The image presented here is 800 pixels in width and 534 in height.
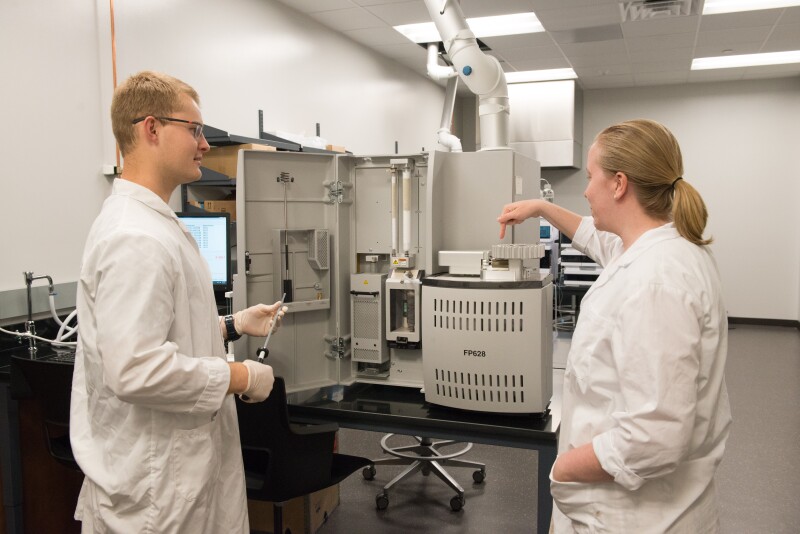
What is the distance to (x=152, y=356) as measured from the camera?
112 cm

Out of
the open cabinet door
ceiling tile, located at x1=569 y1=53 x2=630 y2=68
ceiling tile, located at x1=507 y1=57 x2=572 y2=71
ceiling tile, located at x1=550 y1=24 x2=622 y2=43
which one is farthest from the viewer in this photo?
ceiling tile, located at x1=507 y1=57 x2=572 y2=71

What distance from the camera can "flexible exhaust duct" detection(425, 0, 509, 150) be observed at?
2098mm

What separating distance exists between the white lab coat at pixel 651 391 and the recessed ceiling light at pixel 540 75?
5.99 m

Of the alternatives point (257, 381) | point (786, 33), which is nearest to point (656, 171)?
point (257, 381)

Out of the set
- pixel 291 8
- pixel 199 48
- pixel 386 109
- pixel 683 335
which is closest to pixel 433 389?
pixel 683 335

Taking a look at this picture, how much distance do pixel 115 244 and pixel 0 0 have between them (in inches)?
75.8

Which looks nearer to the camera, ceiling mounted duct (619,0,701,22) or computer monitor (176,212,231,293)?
computer monitor (176,212,231,293)

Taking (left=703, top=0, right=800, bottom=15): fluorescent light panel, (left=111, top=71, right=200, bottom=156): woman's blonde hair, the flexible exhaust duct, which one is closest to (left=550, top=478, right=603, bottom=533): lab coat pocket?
(left=111, top=71, right=200, bottom=156): woman's blonde hair

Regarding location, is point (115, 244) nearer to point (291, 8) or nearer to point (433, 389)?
point (433, 389)

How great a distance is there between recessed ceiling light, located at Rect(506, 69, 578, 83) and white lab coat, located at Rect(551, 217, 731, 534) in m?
5.99

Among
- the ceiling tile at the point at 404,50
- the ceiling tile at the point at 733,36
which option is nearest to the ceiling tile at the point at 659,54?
the ceiling tile at the point at 733,36

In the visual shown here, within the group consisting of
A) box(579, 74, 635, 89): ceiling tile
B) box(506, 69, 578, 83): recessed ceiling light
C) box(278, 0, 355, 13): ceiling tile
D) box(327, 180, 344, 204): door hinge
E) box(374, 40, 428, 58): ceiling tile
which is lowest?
box(327, 180, 344, 204): door hinge

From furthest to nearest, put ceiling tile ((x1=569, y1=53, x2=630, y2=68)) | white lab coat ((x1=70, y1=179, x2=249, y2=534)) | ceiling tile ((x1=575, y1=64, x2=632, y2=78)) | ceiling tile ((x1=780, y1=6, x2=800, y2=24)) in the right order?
ceiling tile ((x1=575, y1=64, x2=632, y2=78)) < ceiling tile ((x1=569, y1=53, x2=630, y2=68)) < ceiling tile ((x1=780, y1=6, x2=800, y2=24)) < white lab coat ((x1=70, y1=179, x2=249, y2=534))

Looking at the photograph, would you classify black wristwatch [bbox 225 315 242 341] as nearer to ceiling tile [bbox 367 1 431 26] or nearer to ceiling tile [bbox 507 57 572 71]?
ceiling tile [bbox 367 1 431 26]
